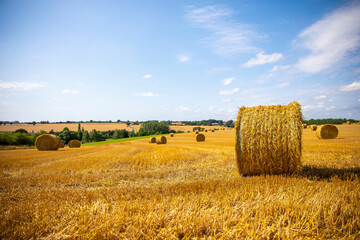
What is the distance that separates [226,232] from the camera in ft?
7.87

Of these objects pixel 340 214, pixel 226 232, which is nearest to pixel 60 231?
pixel 226 232

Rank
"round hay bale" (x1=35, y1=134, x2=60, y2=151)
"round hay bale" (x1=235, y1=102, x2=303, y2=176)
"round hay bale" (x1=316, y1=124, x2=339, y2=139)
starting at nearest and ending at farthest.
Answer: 1. "round hay bale" (x1=235, y1=102, x2=303, y2=176)
2. "round hay bale" (x1=35, y1=134, x2=60, y2=151)
3. "round hay bale" (x1=316, y1=124, x2=339, y2=139)

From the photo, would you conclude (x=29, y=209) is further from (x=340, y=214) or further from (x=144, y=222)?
(x=340, y=214)

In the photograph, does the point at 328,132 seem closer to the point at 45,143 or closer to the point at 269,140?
the point at 269,140

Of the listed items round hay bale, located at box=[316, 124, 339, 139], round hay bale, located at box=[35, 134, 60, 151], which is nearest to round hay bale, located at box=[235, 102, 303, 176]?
round hay bale, located at box=[316, 124, 339, 139]

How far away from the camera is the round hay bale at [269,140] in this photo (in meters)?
5.81

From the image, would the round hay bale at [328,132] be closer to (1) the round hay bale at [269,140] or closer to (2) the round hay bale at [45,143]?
(1) the round hay bale at [269,140]

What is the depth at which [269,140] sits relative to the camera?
238 inches

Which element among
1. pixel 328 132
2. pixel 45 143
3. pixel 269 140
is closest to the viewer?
pixel 269 140

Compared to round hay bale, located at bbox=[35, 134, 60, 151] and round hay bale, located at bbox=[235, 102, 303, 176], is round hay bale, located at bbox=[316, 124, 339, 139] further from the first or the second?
round hay bale, located at bbox=[35, 134, 60, 151]

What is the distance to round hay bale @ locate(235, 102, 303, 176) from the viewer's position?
5.81 metres

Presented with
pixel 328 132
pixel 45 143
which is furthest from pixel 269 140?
pixel 45 143

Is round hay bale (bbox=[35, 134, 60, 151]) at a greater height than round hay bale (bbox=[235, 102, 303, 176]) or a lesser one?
lesser

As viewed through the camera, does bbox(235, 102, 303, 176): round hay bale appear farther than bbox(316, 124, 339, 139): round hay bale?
No
